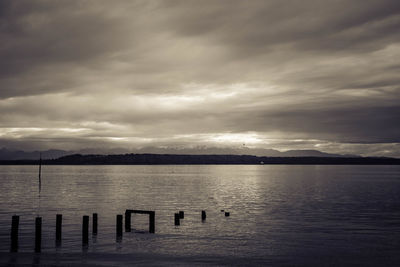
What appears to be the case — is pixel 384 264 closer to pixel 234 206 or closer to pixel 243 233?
pixel 243 233

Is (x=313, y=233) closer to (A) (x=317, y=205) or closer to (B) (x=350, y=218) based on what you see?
(B) (x=350, y=218)

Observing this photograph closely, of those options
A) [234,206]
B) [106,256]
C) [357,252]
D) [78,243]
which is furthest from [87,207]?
[357,252]

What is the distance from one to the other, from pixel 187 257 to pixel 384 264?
12.1 metres

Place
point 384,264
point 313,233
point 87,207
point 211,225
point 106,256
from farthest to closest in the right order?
1. point 87,207
2. point 211,225
3. point 313,233
4. point 106,256
5. point 384,264

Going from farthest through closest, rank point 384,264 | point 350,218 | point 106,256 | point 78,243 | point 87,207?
1. point 87,207
2. point 350,218
3. point 78,243
4. point 106,256
5. point 384,264

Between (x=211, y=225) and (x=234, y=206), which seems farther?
(x=234, y=206)

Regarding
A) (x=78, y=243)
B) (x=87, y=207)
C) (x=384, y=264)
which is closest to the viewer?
(x=384, y=264)

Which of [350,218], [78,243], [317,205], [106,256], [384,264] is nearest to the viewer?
[384,264]

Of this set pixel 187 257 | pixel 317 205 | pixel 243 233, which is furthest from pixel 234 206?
pixel 187 257

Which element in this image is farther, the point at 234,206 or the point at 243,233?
the point at 234,206

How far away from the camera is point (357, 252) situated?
27.6 m

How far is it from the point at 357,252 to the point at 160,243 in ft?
46.4

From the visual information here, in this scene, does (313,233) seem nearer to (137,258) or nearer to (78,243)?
(137,258)

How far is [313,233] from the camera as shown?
1383 inches
